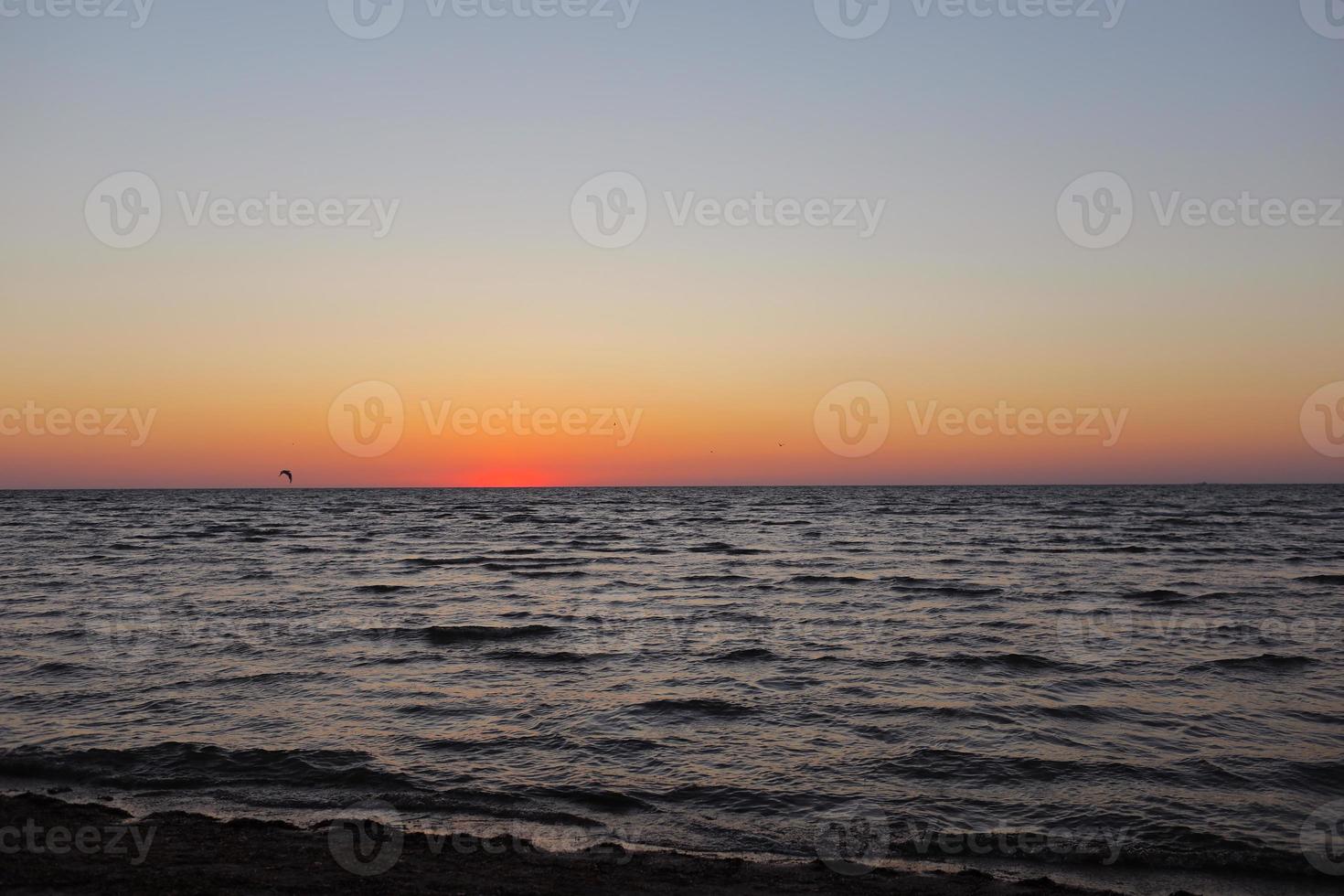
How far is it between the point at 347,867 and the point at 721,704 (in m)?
7.21

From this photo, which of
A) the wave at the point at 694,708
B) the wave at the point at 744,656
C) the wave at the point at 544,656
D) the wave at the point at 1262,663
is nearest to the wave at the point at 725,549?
the wave at the point at 744,656

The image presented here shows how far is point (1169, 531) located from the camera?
185 feet

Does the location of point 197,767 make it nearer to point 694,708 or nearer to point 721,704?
point 694,708

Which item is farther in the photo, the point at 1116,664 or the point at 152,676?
the point at 1116,664

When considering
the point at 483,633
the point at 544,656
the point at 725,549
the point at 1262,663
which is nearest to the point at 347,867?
the point at 544,656

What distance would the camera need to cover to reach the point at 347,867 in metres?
7.18

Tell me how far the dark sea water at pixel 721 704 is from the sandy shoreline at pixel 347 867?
84cm

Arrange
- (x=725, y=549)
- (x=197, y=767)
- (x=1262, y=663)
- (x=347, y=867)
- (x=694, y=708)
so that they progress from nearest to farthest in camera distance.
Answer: (x=347, y=867), (x=197, y=767), (x=694, y=708), (x=1262, y=663), (x=725, y=549)

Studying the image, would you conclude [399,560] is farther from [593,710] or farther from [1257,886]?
[1257,886]

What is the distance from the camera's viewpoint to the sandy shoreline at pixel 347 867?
6.72 metres

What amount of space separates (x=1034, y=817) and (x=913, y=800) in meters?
1.20

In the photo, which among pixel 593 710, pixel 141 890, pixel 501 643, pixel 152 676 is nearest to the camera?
pixel 141 890

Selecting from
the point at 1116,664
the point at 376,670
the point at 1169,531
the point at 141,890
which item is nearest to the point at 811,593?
the point at 1116,664

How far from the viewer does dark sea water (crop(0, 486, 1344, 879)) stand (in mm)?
9250
